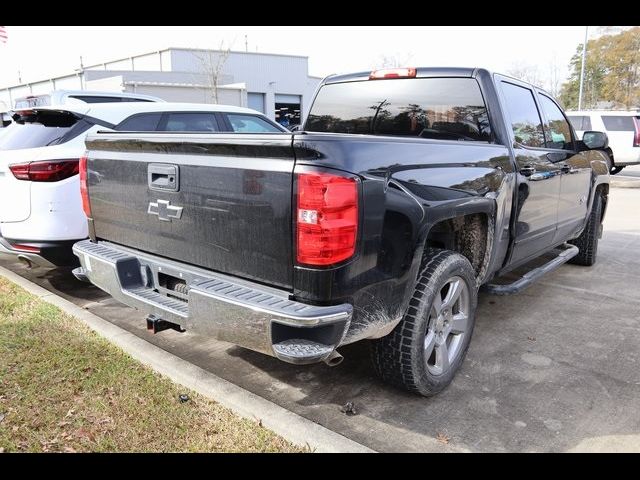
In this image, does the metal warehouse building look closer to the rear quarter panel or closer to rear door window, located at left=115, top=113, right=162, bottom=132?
rear door window, located at left=115, top=113, right=162, bottom=132

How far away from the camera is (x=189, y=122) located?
5.83 m

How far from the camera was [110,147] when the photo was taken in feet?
10.7

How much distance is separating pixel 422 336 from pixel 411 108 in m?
1.86

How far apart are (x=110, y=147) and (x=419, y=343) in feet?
7.36

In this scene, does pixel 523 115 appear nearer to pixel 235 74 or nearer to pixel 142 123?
pixel 142 123

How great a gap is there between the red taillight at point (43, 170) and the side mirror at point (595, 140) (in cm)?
492

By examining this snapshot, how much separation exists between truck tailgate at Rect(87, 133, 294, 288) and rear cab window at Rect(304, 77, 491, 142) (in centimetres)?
180

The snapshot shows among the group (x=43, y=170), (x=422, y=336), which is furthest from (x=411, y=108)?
(x=43, y=170)

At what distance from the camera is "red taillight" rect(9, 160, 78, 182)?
4.24 m

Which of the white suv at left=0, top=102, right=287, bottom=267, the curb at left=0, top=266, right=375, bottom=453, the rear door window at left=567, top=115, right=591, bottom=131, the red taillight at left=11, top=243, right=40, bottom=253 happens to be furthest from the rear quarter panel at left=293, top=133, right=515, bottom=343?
the rear door window at left=567, top=115, right=591, bottom=131

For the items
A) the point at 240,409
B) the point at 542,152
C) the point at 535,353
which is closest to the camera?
the point at 240,409

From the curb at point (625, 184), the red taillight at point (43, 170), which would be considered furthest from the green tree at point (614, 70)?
the red taillight at point (43, 170)

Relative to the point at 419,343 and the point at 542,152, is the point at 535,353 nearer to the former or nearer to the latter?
the point at 419,343

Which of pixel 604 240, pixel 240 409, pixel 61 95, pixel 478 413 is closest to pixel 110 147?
pixel 240 409
